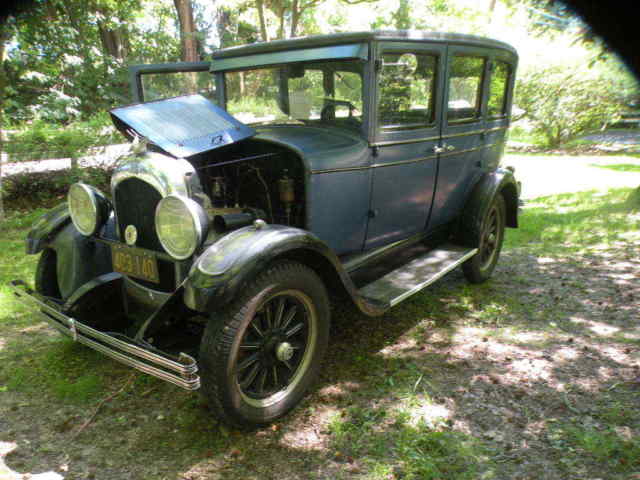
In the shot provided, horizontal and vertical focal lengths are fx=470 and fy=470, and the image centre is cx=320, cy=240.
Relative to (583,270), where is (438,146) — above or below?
above

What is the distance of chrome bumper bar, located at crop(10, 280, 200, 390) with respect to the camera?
2156 millimetres

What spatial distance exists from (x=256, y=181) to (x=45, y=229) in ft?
4.89

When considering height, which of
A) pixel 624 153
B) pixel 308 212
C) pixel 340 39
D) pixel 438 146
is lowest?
pixel 624 153

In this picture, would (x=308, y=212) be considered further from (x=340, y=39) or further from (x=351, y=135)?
(x=340, y=39)

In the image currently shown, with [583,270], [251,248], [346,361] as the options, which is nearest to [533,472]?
[346,361]

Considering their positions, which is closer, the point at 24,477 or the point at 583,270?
the point at 24,477

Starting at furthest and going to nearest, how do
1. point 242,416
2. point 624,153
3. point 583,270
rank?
point 624,153 → point 583,270 → point 242,416

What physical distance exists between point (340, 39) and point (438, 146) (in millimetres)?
1255

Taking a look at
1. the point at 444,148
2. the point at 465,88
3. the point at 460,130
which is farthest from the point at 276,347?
the point at 465,88

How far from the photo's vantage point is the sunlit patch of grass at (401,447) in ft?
7.55

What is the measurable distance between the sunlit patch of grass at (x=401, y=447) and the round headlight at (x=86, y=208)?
194 centimetres

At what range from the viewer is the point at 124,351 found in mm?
2400

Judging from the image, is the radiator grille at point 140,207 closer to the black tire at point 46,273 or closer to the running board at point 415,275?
the black tire at point 46,273

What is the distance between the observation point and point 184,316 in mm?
2838
